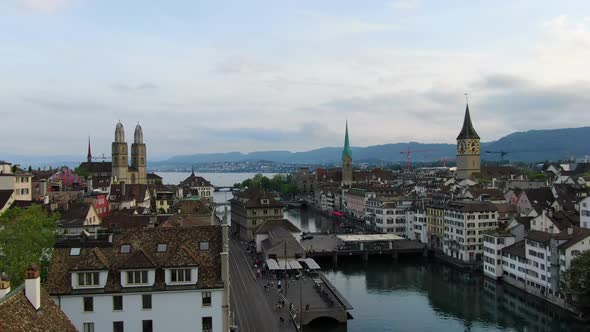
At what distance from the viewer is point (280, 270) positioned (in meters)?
74.2

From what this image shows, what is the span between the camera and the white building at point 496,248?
78.2 meters

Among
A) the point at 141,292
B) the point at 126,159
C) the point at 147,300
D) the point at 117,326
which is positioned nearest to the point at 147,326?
the point at 147,300

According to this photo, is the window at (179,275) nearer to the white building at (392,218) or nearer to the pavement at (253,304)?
the pavement at (253,304)

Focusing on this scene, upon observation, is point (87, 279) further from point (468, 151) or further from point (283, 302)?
point (468, 151)

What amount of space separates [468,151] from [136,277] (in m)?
159

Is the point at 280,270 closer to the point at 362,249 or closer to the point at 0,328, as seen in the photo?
the point at 362,249

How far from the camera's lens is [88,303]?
32.2m

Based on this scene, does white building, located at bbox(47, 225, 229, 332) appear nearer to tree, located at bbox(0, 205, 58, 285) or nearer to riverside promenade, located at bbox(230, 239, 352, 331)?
tree, located at bbox(0, 205, 58, 285)

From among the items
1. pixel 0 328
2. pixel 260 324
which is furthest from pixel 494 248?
pixel 0 328

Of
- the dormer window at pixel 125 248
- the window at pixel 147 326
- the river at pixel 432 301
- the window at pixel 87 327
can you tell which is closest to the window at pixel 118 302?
the window at pixel 147 326

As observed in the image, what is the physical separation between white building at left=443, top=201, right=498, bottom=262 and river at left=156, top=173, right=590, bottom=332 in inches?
142

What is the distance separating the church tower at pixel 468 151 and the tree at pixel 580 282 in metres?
123

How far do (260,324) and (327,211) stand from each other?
13539 centimetres

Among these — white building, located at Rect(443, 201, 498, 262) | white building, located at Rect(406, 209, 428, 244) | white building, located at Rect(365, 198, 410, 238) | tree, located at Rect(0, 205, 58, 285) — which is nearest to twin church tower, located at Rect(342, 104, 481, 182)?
white building, located at Rect(365, 198, 410, 238)
